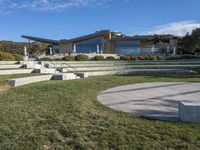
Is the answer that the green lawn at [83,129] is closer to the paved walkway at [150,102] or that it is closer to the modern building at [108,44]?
the paved walkway at [150,102]

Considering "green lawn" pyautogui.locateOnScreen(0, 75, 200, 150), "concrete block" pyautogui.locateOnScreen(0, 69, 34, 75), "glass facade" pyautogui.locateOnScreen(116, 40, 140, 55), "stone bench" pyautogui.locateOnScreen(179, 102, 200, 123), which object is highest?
"glass facade" pyautogui.locateOnScreen(116, 40, 140, 55)

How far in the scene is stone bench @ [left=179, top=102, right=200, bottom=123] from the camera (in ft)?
16.0

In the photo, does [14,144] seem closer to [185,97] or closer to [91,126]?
[91,126]

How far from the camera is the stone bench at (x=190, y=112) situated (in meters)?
4.86

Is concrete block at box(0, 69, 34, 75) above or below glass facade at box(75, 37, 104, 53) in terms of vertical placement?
below

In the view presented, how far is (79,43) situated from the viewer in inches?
2167

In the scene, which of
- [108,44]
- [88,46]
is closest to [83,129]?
[108,44]

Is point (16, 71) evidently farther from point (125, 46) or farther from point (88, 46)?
point (88, 46)

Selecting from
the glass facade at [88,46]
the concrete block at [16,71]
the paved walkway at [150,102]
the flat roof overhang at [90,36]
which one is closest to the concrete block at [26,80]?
the concrete block at [16,71]

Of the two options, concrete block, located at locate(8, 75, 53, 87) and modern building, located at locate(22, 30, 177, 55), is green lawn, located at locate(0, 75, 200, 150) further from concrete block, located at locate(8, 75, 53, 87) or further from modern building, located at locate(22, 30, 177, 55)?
modern building, located at locate(22, 30, 177, 55)

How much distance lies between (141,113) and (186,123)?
110cm

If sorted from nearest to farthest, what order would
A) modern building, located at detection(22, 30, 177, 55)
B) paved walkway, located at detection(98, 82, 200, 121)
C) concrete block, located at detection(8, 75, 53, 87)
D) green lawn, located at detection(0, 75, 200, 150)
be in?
green lawn, located at detection(0, 75, 200, 150)
paved walkway, located at detection(98, 82, 200, 121)
concrete block, located at detection(8, 75, 53, 87)
modern building, located at detection(22, 30, 177, 55)

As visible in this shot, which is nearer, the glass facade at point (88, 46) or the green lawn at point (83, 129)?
the green lawn at point (83, 129)

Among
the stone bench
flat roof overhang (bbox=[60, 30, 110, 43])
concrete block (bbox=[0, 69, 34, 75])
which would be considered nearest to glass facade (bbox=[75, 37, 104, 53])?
flat roof overhang (bbox=[60, 30, 110, 43])
